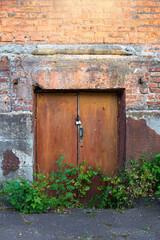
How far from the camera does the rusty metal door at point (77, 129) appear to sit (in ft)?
13.0

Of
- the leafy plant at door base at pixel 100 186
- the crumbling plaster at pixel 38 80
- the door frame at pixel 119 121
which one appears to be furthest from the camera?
the door frame at pixel 119 121

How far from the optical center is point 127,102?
3.81 meters

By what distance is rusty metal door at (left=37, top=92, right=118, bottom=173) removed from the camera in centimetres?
397

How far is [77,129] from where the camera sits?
398 centimetres

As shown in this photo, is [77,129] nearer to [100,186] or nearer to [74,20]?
[100,186]

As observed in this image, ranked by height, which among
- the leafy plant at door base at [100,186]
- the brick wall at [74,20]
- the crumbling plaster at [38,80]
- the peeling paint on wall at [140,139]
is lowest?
the leafy plant at door base at [100,186]

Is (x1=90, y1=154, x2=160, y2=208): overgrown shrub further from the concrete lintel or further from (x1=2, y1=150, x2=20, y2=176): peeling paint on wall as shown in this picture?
the concrete lintel

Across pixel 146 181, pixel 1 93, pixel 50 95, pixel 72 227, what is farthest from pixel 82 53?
pixel 72 227

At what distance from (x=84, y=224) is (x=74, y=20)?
300cm

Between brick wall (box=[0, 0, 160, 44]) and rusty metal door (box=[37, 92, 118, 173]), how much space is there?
919 mm

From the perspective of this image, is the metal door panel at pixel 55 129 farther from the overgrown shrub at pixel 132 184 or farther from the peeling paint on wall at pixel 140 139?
the peeling paint on wall at pixel 140 139

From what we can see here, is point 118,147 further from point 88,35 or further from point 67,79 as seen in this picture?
point 88,35

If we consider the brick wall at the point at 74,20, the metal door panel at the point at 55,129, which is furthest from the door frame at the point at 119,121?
the brick wall at the point at 74,20

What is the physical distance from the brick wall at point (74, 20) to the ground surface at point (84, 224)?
259 cm
